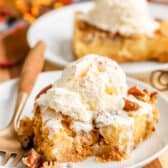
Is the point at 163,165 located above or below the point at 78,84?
below

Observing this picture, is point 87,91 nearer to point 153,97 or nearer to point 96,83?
point 96,83

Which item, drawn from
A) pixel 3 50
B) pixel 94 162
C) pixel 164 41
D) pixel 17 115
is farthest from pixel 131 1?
pixel 94 162

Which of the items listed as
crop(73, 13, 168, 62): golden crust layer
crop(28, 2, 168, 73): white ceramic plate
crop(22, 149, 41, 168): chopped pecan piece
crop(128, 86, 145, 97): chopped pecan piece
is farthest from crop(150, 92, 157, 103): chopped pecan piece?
crop(73, 13, 168, 62): golden crust layer

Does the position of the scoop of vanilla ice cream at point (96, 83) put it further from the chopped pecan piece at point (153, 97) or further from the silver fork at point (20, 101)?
the silver fork at point (20, 101)

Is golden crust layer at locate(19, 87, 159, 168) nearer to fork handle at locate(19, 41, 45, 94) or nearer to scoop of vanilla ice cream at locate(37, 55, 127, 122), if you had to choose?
scoop of vanilla ice cream at locate(37, 55, 127, 122)

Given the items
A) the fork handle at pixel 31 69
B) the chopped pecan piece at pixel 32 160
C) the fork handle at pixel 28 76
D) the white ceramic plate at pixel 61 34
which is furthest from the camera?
the white ceramic plate at pixel 61 34

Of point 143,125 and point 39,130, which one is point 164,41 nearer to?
point 143,125

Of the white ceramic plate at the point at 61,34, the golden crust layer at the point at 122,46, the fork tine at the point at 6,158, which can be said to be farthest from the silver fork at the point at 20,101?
the golden crust layer at the point at 122,46
